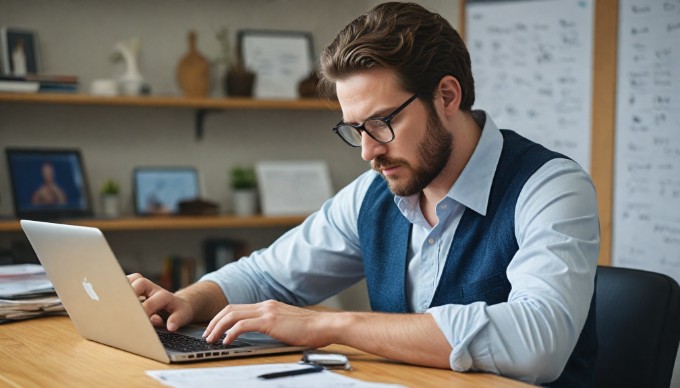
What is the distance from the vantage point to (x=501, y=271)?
1.68 metres

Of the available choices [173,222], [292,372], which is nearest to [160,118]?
[173,222]

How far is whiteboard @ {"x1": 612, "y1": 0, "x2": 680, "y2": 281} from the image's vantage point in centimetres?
312

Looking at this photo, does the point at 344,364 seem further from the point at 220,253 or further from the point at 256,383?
the point at 220,253

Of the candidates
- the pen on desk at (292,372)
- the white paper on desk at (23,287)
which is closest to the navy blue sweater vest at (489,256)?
the pen on desk at (292,372)

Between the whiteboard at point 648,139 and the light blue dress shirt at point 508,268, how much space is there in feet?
4.79

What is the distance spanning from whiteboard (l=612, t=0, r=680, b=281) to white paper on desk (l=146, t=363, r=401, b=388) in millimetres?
2133

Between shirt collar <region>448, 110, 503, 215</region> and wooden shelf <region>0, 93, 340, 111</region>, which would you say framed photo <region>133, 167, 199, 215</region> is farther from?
shirt collar <region>448, 110, 503, 215</region>

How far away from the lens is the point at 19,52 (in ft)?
11.6

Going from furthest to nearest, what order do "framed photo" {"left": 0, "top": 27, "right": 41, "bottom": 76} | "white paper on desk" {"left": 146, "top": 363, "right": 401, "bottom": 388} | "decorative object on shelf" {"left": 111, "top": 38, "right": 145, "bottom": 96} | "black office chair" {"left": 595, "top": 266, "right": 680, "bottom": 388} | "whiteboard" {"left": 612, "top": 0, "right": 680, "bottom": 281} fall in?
"decorative object on shelf" {"left": 111, "top": 38, "right": 145, "bottom": 96} → "framed photo" {"left": 0, "top": 27, "right": 41, "bottom": 76} → "whiteboard" {"left": 612, "top": 0, "right": 680, "bottom": 281} → "black office chair" {"left": 595, "top": 266, "right": 680, "bottom": 388} → "white paper on desk" {"left": 146, "top": 363, "right": 401, "bottom": 388}

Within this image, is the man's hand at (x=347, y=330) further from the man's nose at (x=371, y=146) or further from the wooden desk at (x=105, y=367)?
the man's nose at (x=371, y=146)

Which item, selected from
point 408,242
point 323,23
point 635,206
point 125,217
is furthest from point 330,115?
point 408,242

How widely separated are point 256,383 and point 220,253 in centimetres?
279

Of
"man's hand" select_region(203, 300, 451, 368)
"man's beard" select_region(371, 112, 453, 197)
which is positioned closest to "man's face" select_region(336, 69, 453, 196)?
"man's beard" select_region(371, 112, 453, 197)

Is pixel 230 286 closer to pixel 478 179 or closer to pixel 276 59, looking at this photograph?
pixel 478 179
